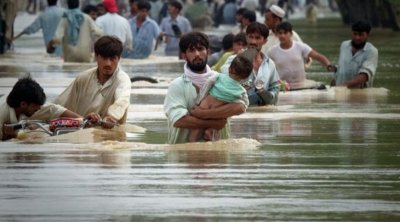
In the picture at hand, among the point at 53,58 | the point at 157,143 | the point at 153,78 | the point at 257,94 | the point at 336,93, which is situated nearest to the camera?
the point at 157,143

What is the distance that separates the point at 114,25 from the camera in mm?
31281

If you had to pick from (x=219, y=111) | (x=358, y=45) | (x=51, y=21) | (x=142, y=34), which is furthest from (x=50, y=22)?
(x=219, y=111)

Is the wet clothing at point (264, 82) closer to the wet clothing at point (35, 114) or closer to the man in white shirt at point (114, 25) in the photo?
the wet clothing at point (35, 114)

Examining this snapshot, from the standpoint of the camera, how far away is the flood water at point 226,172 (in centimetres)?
1040

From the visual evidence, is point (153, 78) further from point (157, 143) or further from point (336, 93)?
point (157, 143)

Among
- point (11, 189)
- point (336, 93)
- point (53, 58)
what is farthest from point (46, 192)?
point (53, 58)

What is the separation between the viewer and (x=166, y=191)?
36.9 feet

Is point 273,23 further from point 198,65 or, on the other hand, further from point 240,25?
point 198,65

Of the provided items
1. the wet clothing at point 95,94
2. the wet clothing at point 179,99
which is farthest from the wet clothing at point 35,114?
the wet clothing at point 179,99

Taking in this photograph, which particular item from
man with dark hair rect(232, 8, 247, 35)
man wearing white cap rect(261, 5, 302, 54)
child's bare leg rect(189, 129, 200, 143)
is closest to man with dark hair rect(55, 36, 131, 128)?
child's bare leg rect(189, 129, 200, 143)

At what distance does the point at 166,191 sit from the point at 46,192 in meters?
0.80

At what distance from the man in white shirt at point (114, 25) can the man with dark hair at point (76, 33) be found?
1.08 feet

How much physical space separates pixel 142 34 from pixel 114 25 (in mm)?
2294

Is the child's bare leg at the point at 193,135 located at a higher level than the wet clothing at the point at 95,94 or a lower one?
lower
